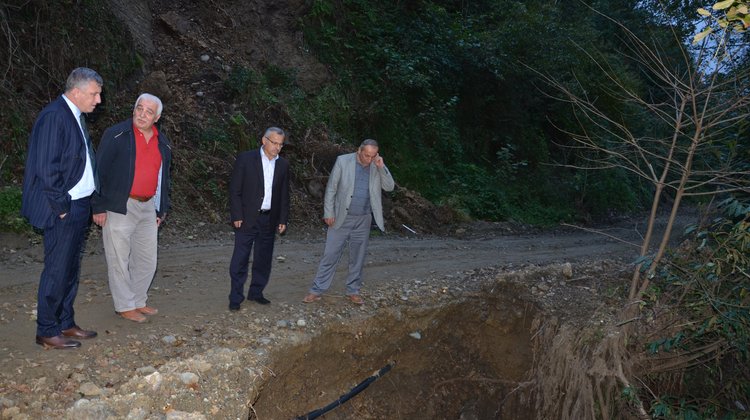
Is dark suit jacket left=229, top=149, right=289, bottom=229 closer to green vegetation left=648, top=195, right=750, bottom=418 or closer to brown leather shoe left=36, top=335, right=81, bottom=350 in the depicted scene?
brown leather shoe left=36, top=335, right=81, bottom=350

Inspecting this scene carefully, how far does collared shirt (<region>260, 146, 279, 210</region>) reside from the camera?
6.76 metres

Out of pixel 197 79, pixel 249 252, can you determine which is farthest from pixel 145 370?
pixel 197 79

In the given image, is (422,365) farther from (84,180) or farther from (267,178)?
(84,180)

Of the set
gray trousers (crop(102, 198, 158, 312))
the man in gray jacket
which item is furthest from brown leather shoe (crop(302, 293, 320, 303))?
gray trousers (crop(102, 198, 158, 312))

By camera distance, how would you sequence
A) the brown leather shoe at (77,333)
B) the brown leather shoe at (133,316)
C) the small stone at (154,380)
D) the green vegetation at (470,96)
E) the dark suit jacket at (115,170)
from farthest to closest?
the green vegetation at (470,96)
the brown leather shoe at (133,316)
the dark suit jacket at (115,170)
the brown leather shoe at (77,333)
the small stone at (154,380)

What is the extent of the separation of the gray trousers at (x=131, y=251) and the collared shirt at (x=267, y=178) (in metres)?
1.14

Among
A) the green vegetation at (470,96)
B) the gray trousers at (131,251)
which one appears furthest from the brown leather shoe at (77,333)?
the green vegetation at (470,96)

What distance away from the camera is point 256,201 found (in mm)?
6707

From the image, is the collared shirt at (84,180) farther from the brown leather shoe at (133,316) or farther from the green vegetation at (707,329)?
the green vegetation at (707,329)

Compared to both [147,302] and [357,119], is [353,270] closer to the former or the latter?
[147,302]

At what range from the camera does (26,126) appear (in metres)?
9.97

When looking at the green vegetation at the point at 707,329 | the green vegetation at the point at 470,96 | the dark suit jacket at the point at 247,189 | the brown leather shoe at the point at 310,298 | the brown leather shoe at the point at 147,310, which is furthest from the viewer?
the green vegetation at the point at 470,96

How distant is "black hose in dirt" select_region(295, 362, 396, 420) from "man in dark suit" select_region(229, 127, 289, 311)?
1423 millimetres

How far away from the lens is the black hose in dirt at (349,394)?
6.29m
